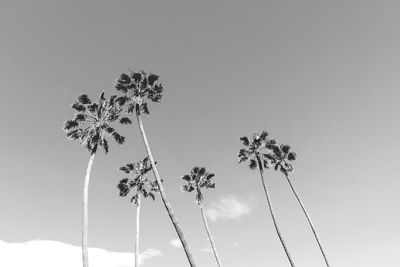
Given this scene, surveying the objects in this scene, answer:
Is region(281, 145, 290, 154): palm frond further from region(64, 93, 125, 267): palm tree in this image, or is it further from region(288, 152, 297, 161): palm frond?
region(64, 93, 125, 267): palm tree

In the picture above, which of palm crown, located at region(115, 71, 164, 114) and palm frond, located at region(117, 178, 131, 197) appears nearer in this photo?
palm crown, located at region(115, 71, 164, 114)

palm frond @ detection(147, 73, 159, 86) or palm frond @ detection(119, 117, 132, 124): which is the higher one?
palm frond @ detection(147, 73, 159, 86)

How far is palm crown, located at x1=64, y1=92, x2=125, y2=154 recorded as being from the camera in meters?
25.0

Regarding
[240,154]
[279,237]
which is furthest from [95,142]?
[279,237]

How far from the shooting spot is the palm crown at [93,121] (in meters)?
25.0

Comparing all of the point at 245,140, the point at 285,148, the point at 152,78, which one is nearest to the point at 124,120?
the point at 152,78

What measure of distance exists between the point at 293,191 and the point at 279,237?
8339mm

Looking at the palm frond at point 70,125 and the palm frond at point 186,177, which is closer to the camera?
the palm frond at point 70,125

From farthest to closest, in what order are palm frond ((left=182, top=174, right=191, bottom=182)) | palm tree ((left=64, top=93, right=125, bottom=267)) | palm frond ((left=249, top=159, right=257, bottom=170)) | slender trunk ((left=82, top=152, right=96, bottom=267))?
palm frond ((left=182, top=174, right=191, bottom=182)) → palm frond ((left=249, top=159, right=257, bottom=170)) → palm tree ((left=64, top=93, right=125, bottom=267)) → slender trunk ((left=82, top=152, right=96, bottom=267))

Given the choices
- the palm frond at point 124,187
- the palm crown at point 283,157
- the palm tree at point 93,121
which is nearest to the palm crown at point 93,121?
the palm tree at point 93,121

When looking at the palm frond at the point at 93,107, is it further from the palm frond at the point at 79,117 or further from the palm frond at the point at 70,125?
the palm frond at the point at 70,125

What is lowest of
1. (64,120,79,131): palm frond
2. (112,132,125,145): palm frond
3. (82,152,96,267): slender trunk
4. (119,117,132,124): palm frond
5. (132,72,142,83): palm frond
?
(82,152,96,267): slender trunk

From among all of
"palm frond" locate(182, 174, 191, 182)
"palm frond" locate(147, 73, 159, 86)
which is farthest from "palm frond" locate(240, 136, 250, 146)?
"palm frond" locate(147, 73, 159, 86)

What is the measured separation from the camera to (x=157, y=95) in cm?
2619
